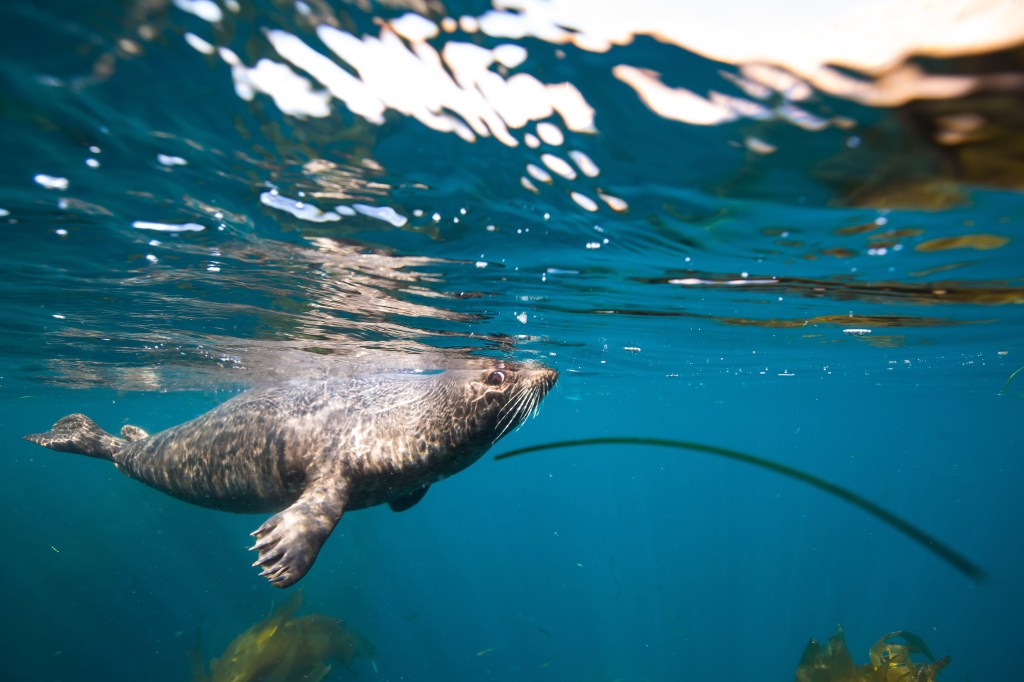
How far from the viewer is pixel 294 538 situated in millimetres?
5094

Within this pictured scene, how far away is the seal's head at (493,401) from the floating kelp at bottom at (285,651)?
11531 mm

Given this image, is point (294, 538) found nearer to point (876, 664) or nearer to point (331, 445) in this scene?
point (331, 445)

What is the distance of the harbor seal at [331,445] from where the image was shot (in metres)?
6.29

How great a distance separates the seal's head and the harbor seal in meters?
0.01

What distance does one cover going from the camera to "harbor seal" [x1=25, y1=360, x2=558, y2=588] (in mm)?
6293

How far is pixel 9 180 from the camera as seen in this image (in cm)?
572

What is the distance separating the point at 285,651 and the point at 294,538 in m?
12.2

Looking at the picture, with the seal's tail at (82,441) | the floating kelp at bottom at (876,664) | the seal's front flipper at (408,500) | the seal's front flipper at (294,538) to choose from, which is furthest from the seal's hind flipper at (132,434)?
the floating kelp at bottom at (876,664)

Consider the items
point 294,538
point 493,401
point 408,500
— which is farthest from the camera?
point 408,500

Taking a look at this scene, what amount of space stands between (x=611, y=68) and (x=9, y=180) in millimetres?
6635

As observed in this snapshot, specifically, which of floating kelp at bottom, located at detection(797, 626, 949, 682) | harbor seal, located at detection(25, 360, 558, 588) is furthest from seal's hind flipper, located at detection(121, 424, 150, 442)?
floating kelp at bottom, located at detection(797, 626, 949, 682)

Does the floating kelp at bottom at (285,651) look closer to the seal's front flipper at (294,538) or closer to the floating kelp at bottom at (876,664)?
the seal's front flipper at (294,538)

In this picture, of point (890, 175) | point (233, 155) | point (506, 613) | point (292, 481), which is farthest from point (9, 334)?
point (506, 613)

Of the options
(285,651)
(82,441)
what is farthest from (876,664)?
(82,441)
